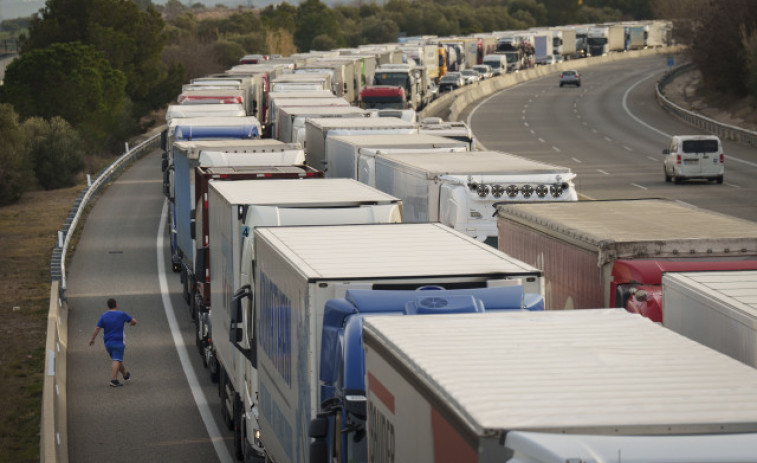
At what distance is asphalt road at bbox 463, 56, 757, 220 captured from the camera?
145ft

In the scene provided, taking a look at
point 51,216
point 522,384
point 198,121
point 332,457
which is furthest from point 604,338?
point 51,216

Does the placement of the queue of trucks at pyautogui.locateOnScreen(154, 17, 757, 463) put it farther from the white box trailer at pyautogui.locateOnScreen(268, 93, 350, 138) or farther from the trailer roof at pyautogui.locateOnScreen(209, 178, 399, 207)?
the white box trailer at pyautogui.locateOnScreen(268, 93, 350, 138)

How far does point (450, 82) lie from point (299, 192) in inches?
2957

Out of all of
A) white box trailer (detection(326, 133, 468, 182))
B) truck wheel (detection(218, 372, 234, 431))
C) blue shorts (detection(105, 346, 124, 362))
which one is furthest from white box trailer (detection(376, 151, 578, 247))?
blue shorts (detection(105, 346, 124, 362))

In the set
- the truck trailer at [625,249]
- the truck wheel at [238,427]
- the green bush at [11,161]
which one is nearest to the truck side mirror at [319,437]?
the truck trailer at [625,249]

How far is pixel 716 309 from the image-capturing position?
33.6 feet

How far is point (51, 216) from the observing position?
4272 cm

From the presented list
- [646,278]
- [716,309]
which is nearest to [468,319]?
[716,309]

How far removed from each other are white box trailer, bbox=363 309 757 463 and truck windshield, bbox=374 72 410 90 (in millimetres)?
59893

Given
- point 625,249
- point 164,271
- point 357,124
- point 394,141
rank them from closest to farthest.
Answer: point 625,249, point 394,141, point 164,271, point 357,124

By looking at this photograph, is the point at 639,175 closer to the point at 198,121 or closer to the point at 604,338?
the point at 198,121

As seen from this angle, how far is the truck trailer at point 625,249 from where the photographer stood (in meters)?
13.0

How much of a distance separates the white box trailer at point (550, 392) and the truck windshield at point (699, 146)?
38.1 metres

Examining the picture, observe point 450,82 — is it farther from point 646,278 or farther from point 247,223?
point 646,278
